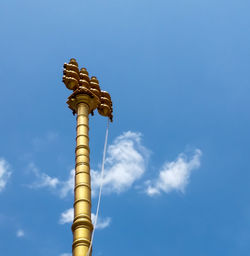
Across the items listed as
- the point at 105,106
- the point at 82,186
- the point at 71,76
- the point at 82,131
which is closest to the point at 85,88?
the point at 71,76

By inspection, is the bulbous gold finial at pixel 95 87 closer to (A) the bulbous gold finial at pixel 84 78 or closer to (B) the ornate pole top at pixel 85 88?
(B) the ornate pole top at pixel 85 88

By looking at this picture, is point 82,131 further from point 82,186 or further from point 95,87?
point 95,87

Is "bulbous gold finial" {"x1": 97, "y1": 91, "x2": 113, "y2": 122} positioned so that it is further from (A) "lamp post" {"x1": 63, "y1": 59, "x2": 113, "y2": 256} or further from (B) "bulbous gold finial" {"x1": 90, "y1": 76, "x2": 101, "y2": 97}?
(B) "bulbous gold finial" {"x1": 90, "y1": 76, "x2": 101, "y2": 97}

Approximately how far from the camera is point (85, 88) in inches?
704

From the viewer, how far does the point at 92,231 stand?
12391 mm

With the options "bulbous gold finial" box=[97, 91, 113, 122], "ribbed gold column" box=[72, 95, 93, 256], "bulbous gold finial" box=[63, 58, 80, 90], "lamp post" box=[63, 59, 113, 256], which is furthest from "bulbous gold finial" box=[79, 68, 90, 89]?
"bulbous gold finial" box=[97, 91, 113, 122]

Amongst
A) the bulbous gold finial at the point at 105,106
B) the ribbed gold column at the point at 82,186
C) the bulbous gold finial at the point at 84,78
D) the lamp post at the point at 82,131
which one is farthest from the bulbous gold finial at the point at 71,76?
the bulbous gold finial at the point at 105,106

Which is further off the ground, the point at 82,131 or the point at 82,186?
the point at 82,131

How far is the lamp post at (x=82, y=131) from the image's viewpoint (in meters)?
12.1

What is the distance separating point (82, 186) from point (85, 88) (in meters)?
5.75

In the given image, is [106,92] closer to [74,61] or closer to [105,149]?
[74,61]

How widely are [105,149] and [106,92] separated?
4.53m

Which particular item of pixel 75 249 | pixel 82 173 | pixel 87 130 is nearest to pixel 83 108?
pixel 87 130

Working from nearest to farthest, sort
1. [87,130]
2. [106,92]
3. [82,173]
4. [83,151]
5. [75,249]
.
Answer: [75,249] → [82,173] → [83,151] → [87,130] → [106,92]
